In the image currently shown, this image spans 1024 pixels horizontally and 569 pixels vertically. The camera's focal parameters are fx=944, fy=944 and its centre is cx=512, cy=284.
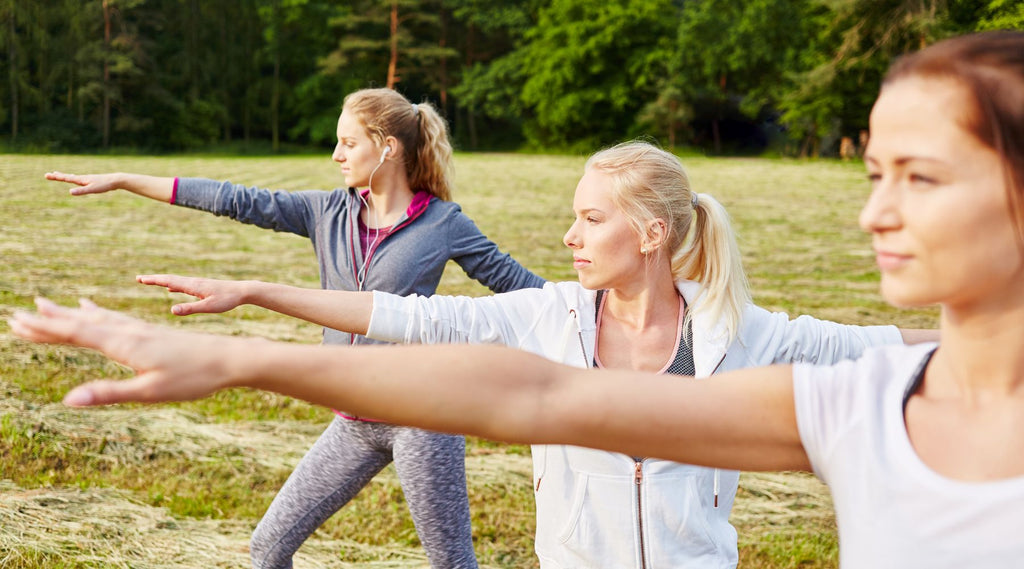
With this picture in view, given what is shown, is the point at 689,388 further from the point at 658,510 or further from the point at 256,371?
the point at 658,510

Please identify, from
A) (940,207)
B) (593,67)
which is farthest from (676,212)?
(593,67)

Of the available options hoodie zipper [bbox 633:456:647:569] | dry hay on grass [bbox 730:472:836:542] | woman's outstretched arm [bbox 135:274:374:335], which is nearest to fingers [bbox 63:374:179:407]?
woman's outstretched arm [bbox 135:274:374:335]

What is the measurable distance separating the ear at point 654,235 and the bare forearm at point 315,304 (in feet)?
2.68

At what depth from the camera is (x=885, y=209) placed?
114 cm

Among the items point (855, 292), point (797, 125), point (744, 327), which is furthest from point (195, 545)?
point (797, 125)

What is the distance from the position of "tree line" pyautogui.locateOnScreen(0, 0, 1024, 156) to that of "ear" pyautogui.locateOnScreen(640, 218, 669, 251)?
38.2m

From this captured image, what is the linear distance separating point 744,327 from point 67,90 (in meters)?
48.6

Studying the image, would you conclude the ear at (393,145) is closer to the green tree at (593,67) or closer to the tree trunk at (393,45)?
the green tree at (593,67)

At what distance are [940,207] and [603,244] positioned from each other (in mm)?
1618

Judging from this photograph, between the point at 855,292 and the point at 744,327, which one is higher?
the point at 744,327

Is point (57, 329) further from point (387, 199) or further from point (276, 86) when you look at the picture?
point (276, 86)

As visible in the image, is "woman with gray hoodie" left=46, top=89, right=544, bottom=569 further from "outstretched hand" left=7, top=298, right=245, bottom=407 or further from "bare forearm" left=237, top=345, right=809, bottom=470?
"outstretched hand" left=7, top=298, right=245, bottom=407

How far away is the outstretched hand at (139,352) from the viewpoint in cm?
106

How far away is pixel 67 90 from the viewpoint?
44969 mm
